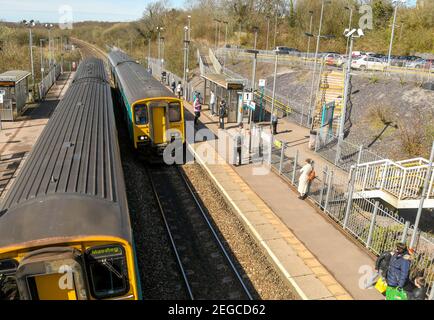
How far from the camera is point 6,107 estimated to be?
2330cm

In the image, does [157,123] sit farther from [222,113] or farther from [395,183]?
[395,183]

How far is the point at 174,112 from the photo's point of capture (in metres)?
15.8

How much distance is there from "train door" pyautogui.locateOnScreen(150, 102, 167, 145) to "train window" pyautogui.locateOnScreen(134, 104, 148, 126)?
11.0 inches

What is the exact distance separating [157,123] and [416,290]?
11.0 meters

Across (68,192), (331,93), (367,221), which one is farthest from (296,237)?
(331,93)

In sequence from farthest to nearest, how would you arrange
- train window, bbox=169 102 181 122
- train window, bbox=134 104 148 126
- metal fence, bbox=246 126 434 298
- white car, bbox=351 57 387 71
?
1. white car, bbox=351 57 387 71
2. train window, bbox=169 102 181 122
3. train window, bbox=134 104 148 126
4. metal fence, bbox=246 126 434 298

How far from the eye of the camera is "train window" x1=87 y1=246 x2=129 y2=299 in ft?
18.5

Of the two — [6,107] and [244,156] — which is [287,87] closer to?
[244,156]

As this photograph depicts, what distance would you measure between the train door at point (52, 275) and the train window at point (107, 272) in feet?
0.73

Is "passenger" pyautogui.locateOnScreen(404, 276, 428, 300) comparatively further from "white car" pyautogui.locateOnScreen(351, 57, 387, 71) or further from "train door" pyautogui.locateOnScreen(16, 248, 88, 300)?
"white car" pyautogui.locateOnScreen(351, 57, 387, 71)

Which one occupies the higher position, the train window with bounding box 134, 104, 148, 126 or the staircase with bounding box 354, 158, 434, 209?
the train window with bounding box 134, 104, 148, 126

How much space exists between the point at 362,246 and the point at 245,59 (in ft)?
123

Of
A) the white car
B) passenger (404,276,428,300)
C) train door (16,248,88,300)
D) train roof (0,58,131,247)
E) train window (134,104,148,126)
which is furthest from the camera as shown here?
the white car

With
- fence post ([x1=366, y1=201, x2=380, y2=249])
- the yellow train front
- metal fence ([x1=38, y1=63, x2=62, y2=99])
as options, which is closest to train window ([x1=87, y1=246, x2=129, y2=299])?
fence post ([x1=366, y1=201, x2=380, y2=249])
